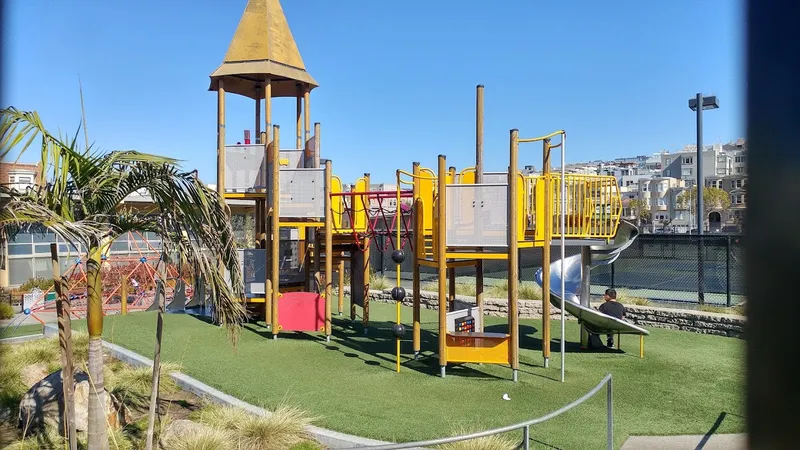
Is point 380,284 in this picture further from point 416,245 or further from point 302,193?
point 416,245

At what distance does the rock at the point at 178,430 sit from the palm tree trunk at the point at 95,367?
3.13 feet

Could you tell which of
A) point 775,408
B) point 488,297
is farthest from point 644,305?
point 775,408

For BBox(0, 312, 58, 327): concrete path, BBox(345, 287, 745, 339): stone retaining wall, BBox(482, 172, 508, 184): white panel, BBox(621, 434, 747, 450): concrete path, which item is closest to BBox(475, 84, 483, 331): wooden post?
BBox(345, 287, 745, 339): stone retaining wall

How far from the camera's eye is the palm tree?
197 inches

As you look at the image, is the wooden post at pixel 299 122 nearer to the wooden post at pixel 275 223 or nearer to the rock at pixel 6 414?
the wooden post at pixel 275 223

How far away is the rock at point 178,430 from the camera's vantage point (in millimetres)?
6363

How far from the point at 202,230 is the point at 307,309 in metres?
7.34

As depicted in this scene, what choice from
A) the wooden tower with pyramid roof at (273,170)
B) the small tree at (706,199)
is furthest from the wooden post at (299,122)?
the small tree at (706,199)

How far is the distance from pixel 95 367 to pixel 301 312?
731 cm

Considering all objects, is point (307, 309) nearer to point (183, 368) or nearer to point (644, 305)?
point (183, 368)

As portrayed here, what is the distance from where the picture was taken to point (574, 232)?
1113 centimetres

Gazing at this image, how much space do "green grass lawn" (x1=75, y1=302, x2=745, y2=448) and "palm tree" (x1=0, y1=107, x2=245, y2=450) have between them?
258 cm

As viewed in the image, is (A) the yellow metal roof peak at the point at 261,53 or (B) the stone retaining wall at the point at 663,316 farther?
(A) the yellow metal roof peak at the point at 261,53

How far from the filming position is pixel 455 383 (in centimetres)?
898
